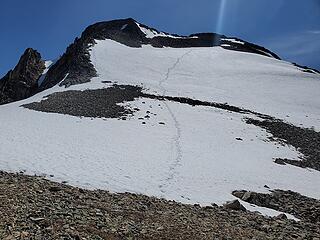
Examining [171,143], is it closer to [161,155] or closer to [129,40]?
[161,155]

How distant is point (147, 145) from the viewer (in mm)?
22906

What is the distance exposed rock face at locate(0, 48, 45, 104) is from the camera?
62344mm

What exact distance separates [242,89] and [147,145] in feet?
102

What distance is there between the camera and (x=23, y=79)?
6612cm

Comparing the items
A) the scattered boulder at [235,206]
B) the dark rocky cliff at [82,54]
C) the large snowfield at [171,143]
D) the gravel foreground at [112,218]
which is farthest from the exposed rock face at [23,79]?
the scattered boulder at [235,206]

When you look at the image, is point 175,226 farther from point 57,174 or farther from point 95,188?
point 57,174

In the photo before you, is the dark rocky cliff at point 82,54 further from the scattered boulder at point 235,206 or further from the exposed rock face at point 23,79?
the scattered boulder at point 235,206

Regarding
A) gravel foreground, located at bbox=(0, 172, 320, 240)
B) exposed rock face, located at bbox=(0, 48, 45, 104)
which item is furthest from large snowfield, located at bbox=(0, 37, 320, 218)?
exposed rock face, located at bbox=(0, 48, 45, 104)

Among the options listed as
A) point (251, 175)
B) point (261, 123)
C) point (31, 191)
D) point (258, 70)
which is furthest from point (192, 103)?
point (31, 191)

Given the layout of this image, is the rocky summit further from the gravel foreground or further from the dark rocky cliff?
the dark rocky cliff

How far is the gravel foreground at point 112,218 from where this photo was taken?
824 centimetres

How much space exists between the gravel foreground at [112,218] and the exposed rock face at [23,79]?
1977 inches

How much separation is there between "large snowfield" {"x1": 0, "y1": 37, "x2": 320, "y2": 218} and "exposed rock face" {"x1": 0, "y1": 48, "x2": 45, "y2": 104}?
1648cm

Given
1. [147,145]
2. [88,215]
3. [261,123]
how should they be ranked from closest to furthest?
[88,215]
[147,145]
[261,123]
